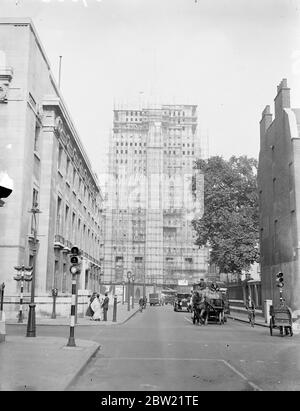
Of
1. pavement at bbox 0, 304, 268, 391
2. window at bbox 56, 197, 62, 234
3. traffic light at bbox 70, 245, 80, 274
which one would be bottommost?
pavement at bbox 0, 304, 268, 391

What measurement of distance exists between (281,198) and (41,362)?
27183 mm

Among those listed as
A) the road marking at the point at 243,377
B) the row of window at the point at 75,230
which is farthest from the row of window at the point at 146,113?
the road marking at the point at 243,377

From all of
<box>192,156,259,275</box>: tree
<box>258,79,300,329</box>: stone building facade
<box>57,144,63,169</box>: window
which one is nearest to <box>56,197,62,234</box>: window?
<box>57,144,63,169</box>: window

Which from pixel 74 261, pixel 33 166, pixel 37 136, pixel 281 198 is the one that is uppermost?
pixel 37 136

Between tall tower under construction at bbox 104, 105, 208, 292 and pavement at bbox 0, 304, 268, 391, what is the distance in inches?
2014

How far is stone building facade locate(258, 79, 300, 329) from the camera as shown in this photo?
31094 millimetres

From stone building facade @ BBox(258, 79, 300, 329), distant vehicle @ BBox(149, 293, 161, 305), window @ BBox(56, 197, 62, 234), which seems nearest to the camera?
stone building facade @ BBox(258, 79, 300, 329)

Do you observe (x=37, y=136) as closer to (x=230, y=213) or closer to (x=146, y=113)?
(x=230, y=213)

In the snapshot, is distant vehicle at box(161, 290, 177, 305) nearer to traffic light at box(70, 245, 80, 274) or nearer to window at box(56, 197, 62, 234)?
window at box(56, 197, 62, 234)

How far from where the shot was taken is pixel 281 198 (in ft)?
113

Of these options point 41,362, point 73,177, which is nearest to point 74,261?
point 41,362

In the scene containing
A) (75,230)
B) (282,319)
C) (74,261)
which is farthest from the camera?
(75,230)

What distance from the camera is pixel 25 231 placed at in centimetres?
2855

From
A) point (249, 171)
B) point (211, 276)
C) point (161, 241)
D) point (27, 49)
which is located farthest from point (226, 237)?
point (211, 276)
